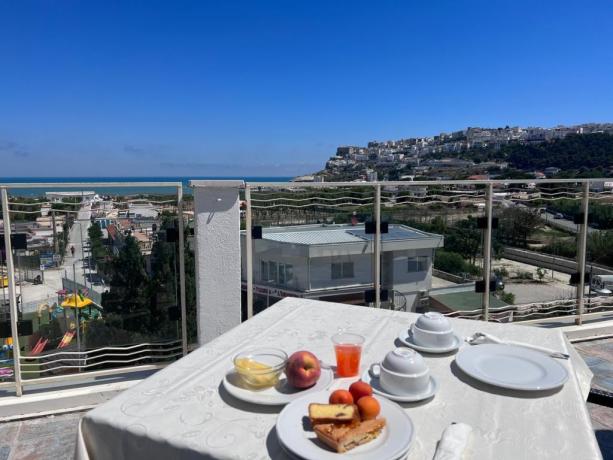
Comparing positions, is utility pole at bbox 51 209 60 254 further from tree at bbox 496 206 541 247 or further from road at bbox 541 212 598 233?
road at bbox 541 212 598 233

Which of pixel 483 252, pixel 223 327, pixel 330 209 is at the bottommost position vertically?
pixel 223 327

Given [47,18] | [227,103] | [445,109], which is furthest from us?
[227,103]

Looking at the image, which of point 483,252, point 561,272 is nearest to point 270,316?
point 483,252

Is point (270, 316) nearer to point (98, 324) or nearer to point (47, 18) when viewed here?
point (98, 324)

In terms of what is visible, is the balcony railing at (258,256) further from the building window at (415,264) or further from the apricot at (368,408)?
the apricot at (368,408)

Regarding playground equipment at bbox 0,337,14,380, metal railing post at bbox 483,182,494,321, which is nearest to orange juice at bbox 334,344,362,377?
playground equipment at bbox 0,337,14,380

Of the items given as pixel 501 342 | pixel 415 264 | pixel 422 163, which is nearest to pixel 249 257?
pixel 415 264

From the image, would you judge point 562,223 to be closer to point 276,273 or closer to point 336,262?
point 336,262
